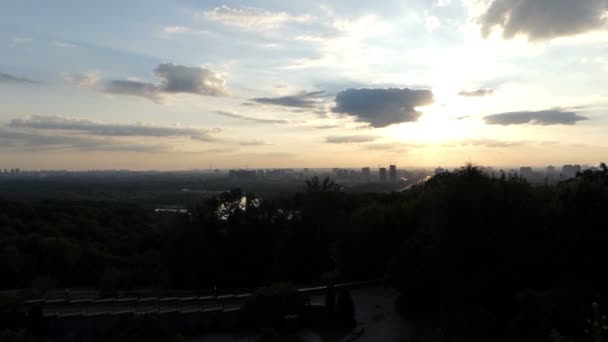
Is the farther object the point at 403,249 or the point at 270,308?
the point at 403,249

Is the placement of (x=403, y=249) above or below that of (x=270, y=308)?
above

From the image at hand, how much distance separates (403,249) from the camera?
18891 millimetres

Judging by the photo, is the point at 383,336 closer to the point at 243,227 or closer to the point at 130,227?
the point at 243,227

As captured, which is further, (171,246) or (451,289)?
(171,246)

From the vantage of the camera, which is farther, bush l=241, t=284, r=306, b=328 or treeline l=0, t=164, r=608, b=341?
bush l=241, t=284, r=306, b=328

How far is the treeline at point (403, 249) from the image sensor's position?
14590mm

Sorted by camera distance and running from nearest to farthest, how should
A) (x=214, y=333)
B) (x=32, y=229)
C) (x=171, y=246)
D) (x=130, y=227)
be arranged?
(x=214, y=333) → (x=171, y=246) → (x=32, y=229) → (x=130, y=227)

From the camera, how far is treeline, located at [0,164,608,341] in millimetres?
14590

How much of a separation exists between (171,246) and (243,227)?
421 cm

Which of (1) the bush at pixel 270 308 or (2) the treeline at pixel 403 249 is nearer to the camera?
(2) the treeline at pixel 403 249

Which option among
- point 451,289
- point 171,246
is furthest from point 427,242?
point 171,246

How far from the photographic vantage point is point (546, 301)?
40.1 ft

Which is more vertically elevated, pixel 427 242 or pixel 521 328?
pixel 427 242

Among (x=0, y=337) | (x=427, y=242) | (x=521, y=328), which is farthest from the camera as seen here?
(x=427, y=242)
